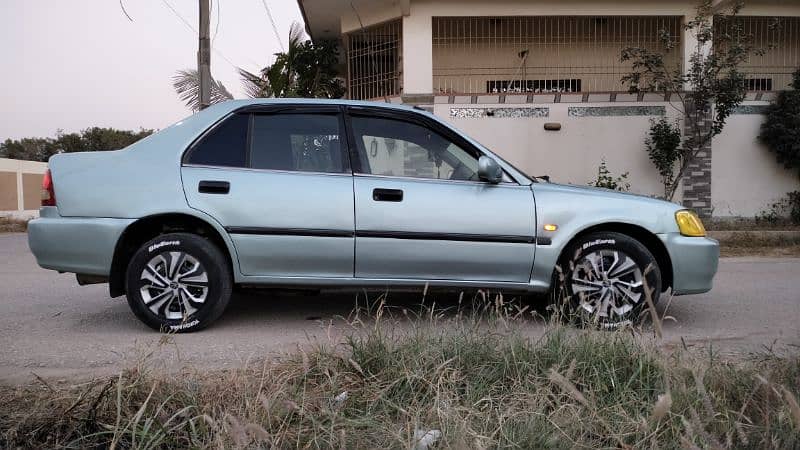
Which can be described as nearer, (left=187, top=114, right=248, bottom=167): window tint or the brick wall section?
(left=187, top=114, right=248, bottom=167): window tint

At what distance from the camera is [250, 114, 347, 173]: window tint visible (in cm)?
464

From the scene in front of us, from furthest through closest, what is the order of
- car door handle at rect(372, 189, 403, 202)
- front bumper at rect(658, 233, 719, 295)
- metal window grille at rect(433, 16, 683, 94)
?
metal window grille at rect(433, 16, 683, 94)
front bumper at rect(658, 233, 719, 295)
car door handle at rect(372, 189, 403, 202)

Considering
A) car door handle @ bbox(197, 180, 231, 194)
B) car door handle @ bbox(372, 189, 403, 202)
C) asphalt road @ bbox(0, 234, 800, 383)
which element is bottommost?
asphalt road @ bbox(0, 234, 800, 383)

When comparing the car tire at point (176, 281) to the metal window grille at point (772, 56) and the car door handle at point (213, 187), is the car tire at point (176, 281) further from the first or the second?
the metal window grille at point (772, 56)

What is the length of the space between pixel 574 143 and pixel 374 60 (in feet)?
16.7

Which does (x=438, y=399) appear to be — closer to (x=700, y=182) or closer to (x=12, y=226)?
(x=700, y=182)

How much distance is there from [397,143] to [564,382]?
11.0ft

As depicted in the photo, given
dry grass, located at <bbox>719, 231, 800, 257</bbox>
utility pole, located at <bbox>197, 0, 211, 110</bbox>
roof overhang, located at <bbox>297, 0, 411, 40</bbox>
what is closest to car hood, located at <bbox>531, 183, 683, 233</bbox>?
dry grass, located at <bbox>719, 231, 800, 257</bbox>

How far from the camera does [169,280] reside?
4.41 metres

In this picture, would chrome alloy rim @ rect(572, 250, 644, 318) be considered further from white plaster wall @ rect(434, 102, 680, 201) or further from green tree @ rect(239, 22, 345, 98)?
green tree @ rect(239, 22, 345, 98)

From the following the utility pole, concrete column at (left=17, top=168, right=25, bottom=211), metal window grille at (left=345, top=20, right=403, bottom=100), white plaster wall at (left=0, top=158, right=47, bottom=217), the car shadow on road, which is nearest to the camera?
the car shadow on road

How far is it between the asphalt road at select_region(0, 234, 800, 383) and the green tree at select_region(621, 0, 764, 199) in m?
6.15

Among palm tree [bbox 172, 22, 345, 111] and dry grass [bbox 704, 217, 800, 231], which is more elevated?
palm tree [bbox 172, 22, 345, 111]

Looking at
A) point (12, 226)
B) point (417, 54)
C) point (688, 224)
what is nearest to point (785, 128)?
point (417, 54)
